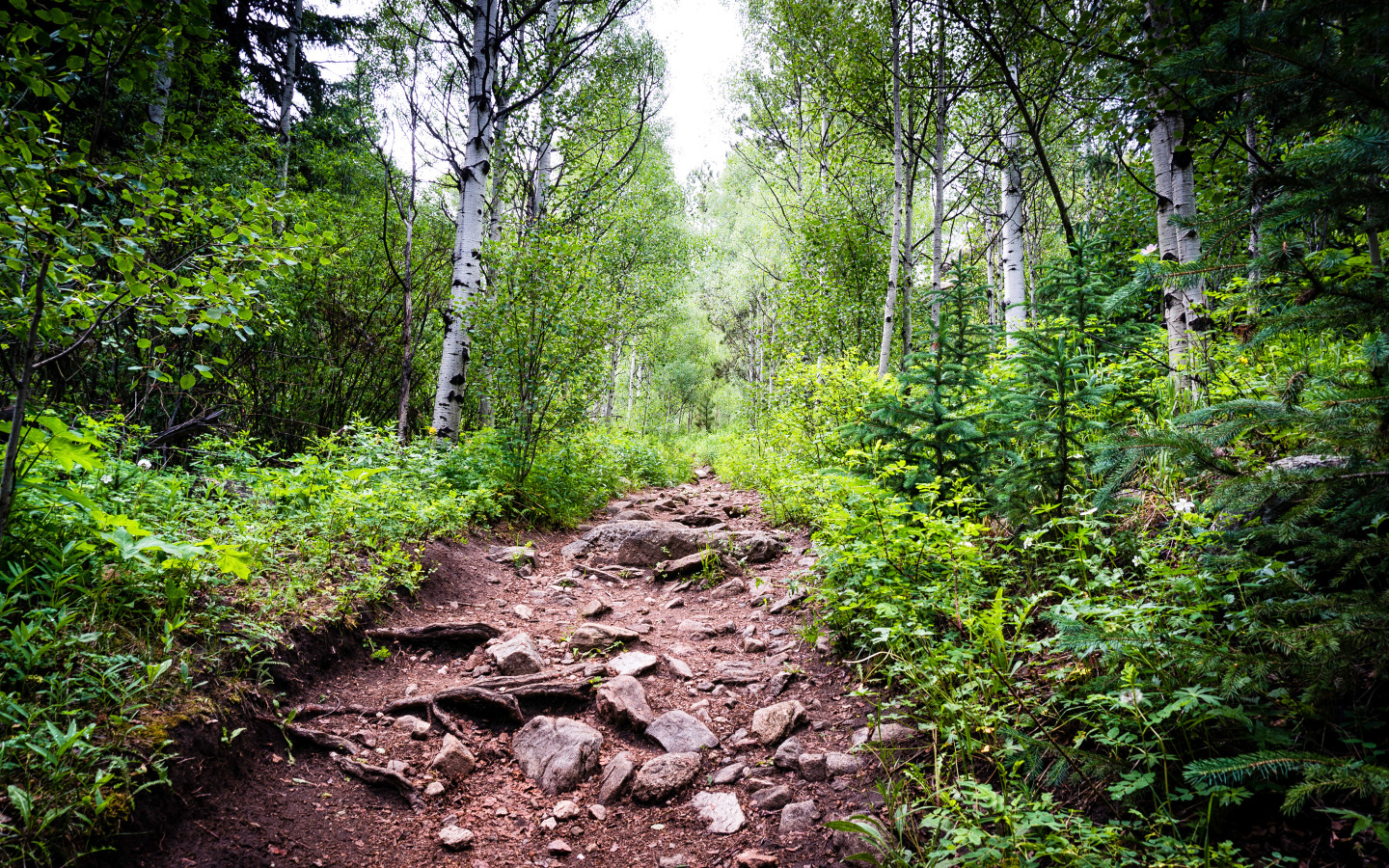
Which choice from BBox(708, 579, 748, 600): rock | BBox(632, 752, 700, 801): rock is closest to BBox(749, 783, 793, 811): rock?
BBox(632, 752, 700, 801): rock

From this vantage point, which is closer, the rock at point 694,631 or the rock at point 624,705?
the rock at point 624,705

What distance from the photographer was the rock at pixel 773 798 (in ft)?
8.36

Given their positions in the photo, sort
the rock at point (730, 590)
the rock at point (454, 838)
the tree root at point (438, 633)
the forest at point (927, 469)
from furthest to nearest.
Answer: the rock at point (730, 590) < the tree root at point (438, 633) < the rock at point (454, 838) < the forest at point (927, 469)

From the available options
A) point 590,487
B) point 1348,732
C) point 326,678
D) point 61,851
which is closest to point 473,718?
point 326,678

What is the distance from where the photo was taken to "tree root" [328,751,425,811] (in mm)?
2584

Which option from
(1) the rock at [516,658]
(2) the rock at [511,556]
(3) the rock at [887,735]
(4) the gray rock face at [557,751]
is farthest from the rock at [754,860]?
(2) the rock at [511,556]

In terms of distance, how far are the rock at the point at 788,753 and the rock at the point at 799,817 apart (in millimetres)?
305

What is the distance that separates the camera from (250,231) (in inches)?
108

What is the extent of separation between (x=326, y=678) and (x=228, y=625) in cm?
72

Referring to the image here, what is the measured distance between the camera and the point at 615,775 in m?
2.81

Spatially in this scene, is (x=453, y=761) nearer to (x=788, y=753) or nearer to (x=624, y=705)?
(x=624, y=705)

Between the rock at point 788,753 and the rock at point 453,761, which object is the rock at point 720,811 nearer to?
the rock at point 788,753

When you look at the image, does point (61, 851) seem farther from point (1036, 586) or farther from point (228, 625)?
point (1036, 586)

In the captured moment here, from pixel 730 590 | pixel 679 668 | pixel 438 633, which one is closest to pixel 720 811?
pixel 679 668
